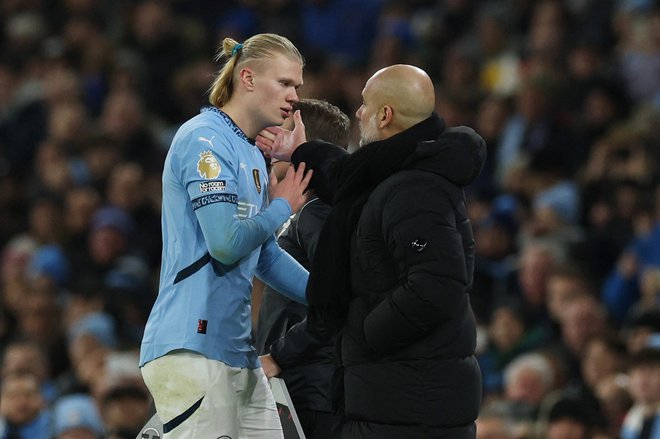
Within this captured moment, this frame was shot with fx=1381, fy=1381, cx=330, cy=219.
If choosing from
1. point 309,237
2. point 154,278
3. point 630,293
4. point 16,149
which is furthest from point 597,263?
point 16,149

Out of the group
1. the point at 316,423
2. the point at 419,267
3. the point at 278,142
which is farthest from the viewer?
the point at 316,423

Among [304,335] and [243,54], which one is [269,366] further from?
[243,54]

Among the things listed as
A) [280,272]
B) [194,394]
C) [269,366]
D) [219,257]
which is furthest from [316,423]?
[219,257]

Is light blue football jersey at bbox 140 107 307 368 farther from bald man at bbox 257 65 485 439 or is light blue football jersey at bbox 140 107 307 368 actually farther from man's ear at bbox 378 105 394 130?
man's ear at bbox 378 105 394 130

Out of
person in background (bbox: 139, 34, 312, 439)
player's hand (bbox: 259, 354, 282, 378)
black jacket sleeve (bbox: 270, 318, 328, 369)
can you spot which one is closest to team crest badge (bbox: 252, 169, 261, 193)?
person in background (bbox: 139, 34, 312, 439)

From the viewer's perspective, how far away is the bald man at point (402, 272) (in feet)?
13.3

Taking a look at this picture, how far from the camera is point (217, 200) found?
4.24 m

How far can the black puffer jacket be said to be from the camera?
4047mm

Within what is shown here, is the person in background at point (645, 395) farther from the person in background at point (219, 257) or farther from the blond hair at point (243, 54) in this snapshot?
the blond hair at point (243, 54)

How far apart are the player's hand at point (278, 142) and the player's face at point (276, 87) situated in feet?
0.32

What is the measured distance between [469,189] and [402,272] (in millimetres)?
6144

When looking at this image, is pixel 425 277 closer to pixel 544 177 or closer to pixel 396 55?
pixel 544 177

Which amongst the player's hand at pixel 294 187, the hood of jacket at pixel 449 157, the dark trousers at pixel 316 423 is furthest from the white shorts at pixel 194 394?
the hood of jacket at pixel 449 157

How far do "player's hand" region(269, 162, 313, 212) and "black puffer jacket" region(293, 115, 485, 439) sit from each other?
0.23 meters
